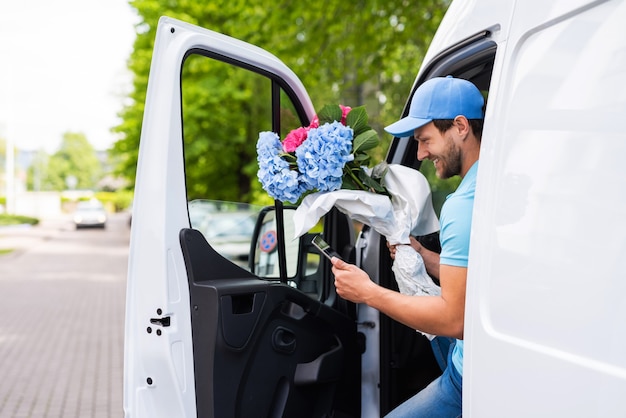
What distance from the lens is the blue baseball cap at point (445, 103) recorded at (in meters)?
2.25

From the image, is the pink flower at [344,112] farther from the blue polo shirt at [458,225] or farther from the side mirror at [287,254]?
the blue polo shirt at [458,225]

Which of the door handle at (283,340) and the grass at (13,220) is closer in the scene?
the door handle at (283,340)

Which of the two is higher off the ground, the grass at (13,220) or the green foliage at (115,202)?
the grass at (13,220)

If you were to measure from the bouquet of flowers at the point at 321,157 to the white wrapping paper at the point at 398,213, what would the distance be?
0.05 meters

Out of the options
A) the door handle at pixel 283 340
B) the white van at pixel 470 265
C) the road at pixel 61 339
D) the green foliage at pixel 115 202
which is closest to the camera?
the white van at pixel 470 265

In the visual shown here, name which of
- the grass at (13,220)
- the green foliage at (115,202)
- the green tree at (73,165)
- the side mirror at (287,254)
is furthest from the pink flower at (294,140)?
the green tree at (73,165)

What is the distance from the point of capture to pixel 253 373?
254cm

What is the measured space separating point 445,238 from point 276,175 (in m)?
0.57

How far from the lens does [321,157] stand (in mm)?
2303

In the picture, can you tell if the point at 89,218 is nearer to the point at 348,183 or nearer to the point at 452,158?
the point at 348,183

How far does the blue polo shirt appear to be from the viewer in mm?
2027

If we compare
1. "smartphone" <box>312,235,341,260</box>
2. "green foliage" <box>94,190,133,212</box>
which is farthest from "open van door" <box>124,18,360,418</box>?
"green foliage" <box>94,190,133,212</box>

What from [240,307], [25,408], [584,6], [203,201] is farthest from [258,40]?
[584,6]

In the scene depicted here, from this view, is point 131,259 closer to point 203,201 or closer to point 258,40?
point 203,201
